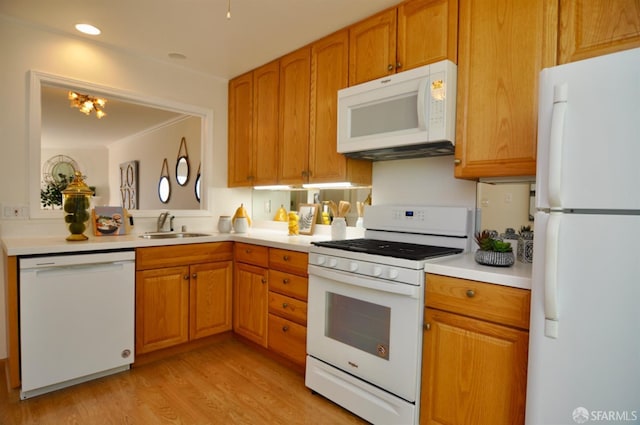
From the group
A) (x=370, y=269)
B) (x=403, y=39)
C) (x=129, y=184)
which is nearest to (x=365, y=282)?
(x=370, y=269)

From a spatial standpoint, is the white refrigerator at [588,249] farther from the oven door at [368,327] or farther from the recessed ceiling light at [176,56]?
the recessed ceiling light at [176,56]

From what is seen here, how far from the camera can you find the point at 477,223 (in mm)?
2061

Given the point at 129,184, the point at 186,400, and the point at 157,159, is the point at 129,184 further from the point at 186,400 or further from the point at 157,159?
the point at 186,400

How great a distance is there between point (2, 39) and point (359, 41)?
8.00 ft

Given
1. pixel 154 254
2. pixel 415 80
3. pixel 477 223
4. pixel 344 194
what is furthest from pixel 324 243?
pixel 154 254

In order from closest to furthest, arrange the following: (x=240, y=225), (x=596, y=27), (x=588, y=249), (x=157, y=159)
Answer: (x=588, y=249) → (x=596, y=27) → (x=240, y=225) → (x=157, y=159)

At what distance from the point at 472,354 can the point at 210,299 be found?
2019mm

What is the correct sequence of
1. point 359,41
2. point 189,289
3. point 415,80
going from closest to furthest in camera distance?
point 415,80, point 359,41, point 189,289

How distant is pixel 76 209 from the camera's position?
238 cm

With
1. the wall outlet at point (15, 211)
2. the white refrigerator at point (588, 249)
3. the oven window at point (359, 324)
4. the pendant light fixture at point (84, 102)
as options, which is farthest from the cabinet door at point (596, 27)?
the wall outlet at point (15, 211)

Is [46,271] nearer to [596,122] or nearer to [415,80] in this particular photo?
[415,80]

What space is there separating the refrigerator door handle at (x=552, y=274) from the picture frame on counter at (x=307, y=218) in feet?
6.39

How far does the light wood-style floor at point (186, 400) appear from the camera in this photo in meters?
1.90

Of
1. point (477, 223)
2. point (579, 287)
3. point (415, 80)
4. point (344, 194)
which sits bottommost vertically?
point (579, 287)
